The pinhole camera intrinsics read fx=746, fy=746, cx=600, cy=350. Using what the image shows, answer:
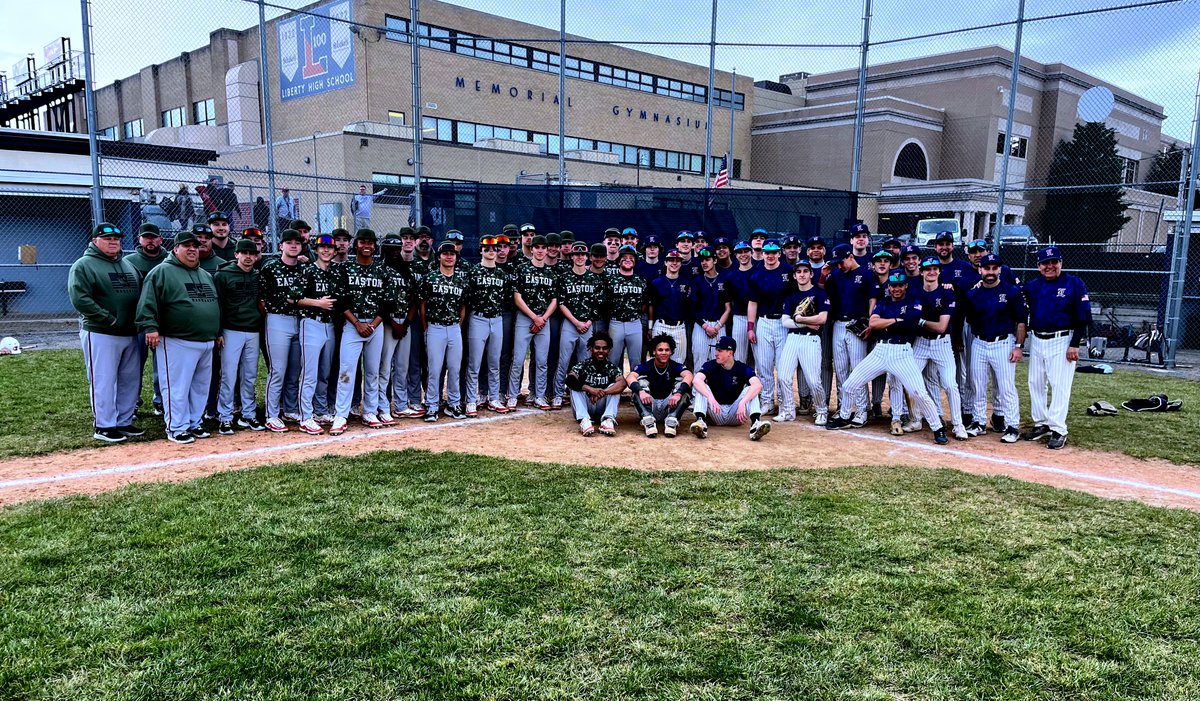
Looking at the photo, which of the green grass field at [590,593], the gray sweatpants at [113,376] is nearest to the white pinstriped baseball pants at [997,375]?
the green grass field at [590,593]

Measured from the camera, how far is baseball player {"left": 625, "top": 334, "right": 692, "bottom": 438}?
24.4ft

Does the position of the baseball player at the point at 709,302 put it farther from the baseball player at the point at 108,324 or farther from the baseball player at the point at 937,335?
the baseball player at the point at 108,324

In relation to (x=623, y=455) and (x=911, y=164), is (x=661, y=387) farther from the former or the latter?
(x=911, y=164)

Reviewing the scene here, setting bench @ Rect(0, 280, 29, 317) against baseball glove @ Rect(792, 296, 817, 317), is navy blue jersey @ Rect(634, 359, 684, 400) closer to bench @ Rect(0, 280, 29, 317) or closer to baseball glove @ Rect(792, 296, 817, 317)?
baseball glove @ Rect(792, 296, 817, 317)

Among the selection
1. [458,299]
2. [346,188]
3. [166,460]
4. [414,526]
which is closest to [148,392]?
[166,460]

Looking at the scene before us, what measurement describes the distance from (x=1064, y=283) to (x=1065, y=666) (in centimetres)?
515

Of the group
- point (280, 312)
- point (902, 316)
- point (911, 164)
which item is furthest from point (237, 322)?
point (911, 164)

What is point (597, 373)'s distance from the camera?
7609 mm

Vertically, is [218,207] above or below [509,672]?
above

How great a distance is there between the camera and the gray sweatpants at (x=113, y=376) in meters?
6.58

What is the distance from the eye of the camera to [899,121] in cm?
3478

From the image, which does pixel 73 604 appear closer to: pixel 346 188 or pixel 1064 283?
pixel 1064 283

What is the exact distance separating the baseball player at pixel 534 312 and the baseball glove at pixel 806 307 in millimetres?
2629

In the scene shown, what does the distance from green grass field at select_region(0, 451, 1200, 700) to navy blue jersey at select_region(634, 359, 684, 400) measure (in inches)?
82.1
